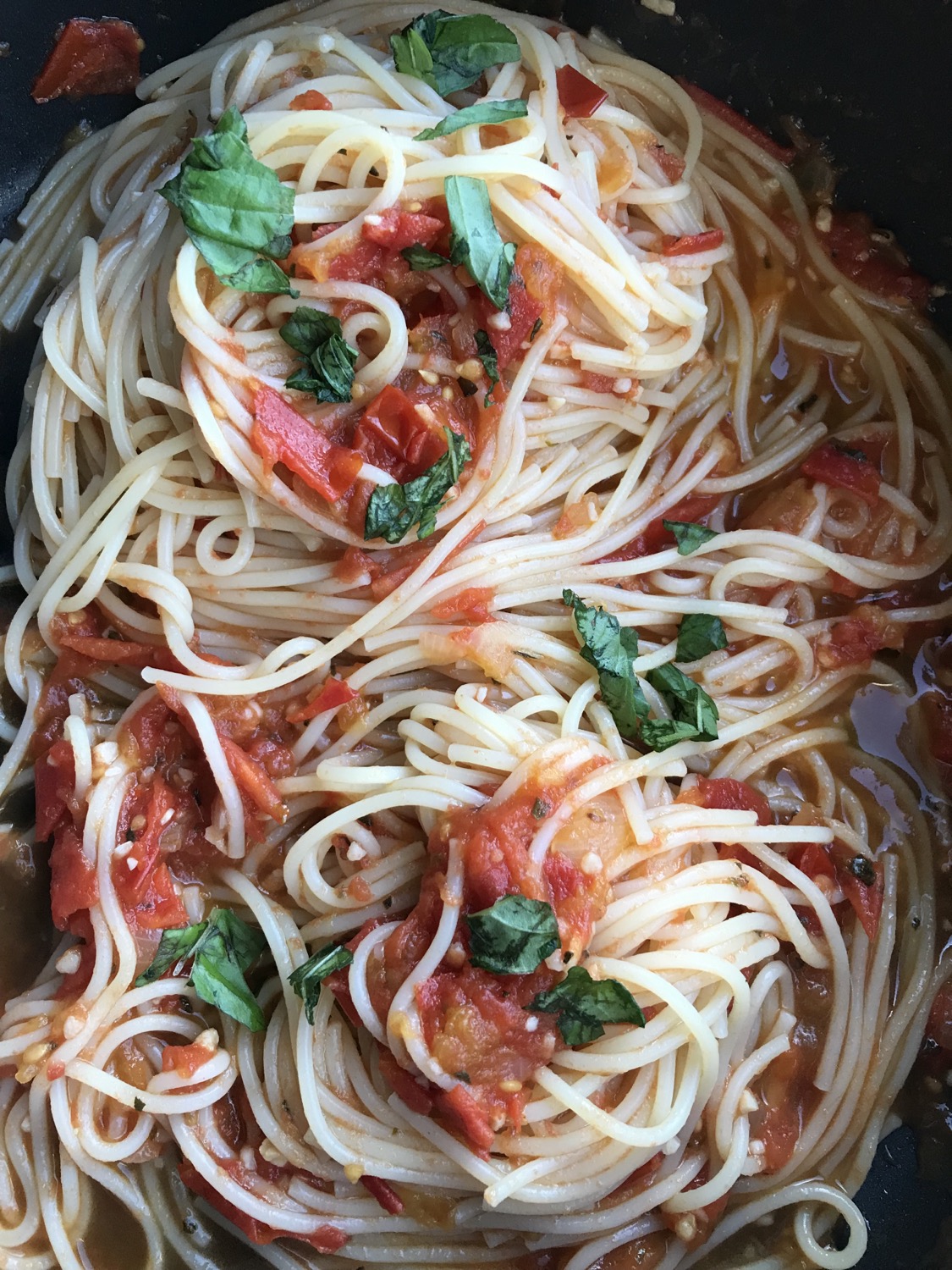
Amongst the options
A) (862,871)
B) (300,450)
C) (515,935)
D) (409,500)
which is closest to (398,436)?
(409,500)

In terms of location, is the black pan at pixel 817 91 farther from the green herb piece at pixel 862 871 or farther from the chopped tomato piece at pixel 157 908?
the chopped tomato piece at pixel 157 908

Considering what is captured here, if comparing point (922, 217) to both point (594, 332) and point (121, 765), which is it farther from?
point (121, 765)

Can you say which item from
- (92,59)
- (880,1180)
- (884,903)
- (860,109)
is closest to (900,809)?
(884,903)

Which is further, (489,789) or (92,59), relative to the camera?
(92,59)

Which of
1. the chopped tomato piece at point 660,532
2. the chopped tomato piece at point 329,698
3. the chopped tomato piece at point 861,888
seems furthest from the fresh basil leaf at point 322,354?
the chopped tomato piece at point 861,888

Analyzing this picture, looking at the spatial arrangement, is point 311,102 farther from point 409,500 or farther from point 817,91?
point 817,91

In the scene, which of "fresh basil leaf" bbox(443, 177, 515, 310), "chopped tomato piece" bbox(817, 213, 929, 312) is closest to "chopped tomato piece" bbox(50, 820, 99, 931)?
"fresh basil leaf" bbox(443, 177, 515, 310)

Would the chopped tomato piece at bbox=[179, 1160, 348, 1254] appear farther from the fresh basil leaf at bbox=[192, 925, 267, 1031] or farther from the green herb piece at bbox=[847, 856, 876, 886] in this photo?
the green herb piece at bbox=[847, 856, 876, 886]
